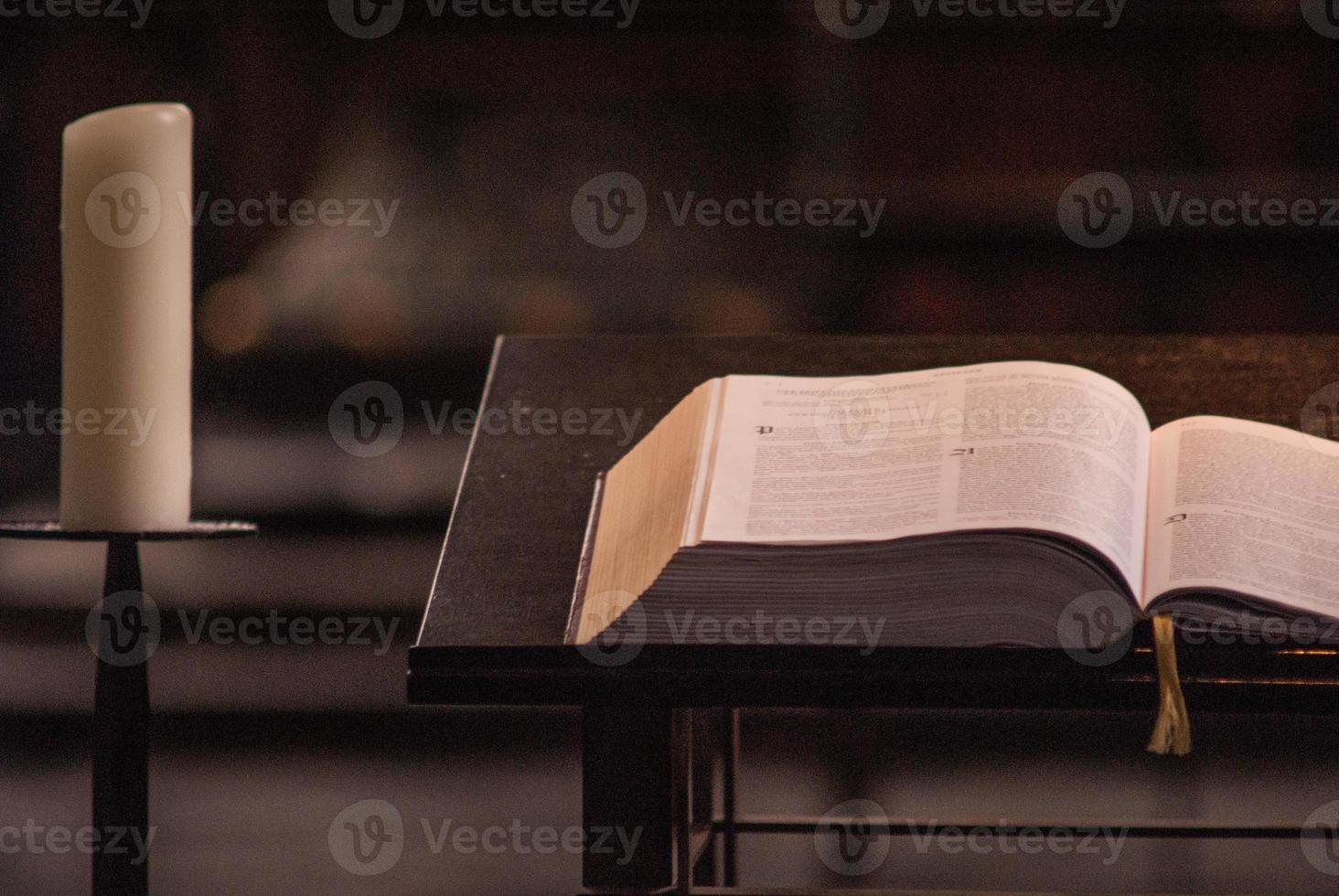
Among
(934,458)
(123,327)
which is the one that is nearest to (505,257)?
(123,327)

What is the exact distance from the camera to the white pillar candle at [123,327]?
0.67 meters

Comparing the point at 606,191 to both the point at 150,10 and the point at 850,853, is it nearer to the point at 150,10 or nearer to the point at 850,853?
the point at 150,10

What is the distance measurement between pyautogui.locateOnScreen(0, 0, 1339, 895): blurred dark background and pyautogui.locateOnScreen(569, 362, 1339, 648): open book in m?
1.36

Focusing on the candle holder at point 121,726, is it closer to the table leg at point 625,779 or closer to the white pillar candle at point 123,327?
the white pillar candle at point 123,327

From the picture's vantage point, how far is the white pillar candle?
2.20 feet

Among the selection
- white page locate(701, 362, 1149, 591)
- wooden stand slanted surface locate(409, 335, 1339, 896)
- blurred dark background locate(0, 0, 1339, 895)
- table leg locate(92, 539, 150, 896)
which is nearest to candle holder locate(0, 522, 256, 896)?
table leg locate(92, 539, 150, 896)

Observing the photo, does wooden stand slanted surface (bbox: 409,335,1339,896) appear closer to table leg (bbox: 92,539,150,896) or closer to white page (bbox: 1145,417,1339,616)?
white page (bbox: 1145,417,1339,616)

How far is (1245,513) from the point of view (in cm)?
62

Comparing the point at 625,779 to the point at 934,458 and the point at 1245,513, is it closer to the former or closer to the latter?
the point at 934,458

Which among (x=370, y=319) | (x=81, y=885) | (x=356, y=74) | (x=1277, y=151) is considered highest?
(x=356, y=74)

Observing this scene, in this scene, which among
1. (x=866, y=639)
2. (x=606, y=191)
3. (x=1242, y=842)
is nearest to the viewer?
(x=866, y=639)

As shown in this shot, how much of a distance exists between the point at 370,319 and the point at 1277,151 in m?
1.41

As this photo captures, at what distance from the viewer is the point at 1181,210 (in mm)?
2055

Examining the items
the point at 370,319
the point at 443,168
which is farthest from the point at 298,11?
the point at 370,319
